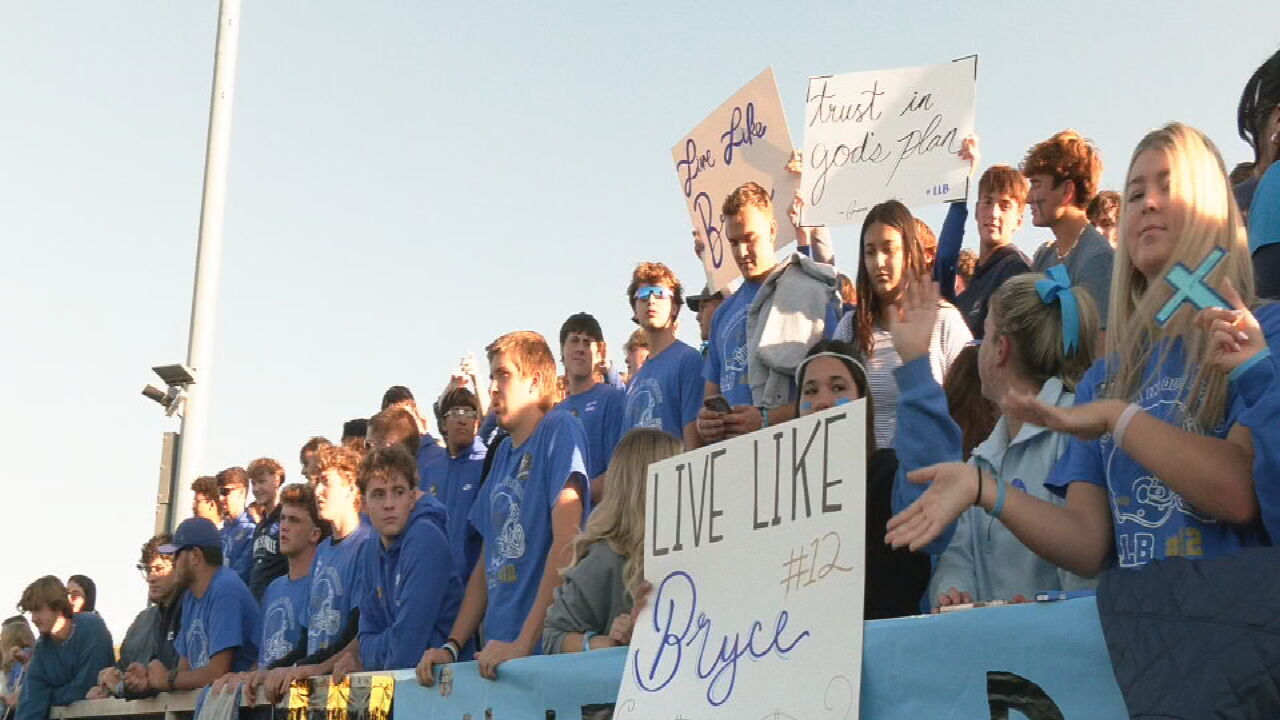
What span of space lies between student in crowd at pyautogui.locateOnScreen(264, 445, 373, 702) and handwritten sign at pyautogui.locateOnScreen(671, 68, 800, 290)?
2.07 metres

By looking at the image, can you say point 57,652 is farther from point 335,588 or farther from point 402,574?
point 402,574

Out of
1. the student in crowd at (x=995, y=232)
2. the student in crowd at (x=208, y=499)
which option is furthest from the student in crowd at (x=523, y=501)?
the student in crowd at (x=208, y=499)

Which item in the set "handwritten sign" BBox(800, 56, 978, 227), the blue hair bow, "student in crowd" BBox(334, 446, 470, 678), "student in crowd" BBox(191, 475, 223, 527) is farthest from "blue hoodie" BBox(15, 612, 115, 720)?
the blue hair bow

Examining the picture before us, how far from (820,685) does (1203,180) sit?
4.36 ft

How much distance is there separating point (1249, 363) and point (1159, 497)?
39cm

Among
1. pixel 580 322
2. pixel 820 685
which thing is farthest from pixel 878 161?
pixel 820 685

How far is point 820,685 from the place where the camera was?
130 inches

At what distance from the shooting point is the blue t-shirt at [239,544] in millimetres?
10203

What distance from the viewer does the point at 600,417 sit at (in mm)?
7551

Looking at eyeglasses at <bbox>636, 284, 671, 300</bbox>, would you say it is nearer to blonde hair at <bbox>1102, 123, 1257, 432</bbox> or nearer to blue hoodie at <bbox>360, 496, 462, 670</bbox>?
blue hoodie at <bbox>360, 496, 462, 670</bbox>

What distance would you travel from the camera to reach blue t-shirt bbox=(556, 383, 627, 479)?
7.45m

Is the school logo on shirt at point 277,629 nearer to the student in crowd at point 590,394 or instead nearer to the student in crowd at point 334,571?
the student in crowd at point 334,571

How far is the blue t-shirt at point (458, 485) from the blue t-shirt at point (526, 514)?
110cm

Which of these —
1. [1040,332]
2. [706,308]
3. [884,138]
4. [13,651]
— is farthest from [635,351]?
[13,651]
